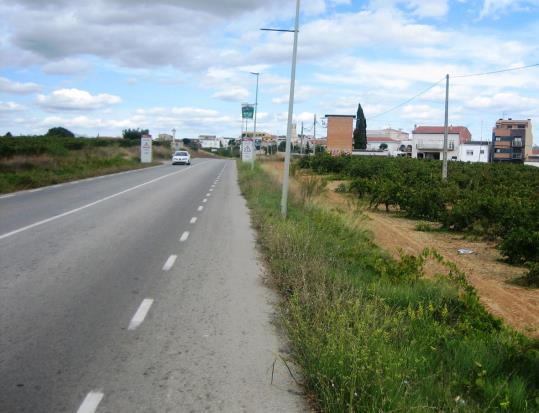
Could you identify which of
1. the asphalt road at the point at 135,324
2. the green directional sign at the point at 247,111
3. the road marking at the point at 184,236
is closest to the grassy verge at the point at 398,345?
the asphalt road at the point at 135,324

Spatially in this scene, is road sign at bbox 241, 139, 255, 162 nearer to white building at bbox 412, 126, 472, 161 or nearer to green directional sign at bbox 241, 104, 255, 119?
green directional sign at bbox 241, 104, 255, 119

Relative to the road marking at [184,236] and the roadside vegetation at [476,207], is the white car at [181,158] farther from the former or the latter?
the road marking at [184,236]

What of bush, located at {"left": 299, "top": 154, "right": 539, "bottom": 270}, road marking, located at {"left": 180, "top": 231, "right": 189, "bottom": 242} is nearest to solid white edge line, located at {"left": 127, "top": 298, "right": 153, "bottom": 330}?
road marking, located at {"left": 180, "top": 231, "right": 189, "bottom": 242}

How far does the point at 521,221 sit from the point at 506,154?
112 metres

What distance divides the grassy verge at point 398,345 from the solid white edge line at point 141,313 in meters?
1.59

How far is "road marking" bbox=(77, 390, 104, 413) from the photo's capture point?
14.2 ft

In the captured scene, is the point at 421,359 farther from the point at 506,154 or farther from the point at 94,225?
the point at 506,154

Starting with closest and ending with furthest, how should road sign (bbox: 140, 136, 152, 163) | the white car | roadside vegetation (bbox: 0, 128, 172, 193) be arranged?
A: roadside vegetation (bbox: 0, 128, 172, 193) → road sign (bbox: 140, 136, 152, 163) → the white car

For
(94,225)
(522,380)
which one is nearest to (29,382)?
(522,380)

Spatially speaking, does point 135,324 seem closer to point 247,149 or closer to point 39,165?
point 39,165

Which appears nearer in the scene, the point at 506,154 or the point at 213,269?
the point at 213,269

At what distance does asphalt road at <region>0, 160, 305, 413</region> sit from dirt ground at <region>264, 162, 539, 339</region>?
11.2ft

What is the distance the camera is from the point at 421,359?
16.4 feet

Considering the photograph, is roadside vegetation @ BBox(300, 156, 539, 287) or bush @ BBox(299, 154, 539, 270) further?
bush @ BBox(299, 154, 539, 270)
